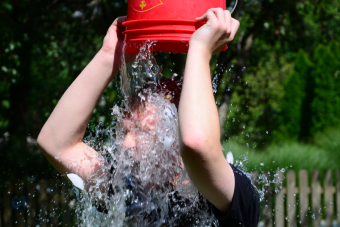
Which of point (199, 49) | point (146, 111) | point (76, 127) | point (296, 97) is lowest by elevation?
point (296, 97)

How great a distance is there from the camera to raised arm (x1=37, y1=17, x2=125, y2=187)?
4.64 ft

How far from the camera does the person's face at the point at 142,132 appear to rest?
1304 millimetres

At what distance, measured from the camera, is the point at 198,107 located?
1.02m

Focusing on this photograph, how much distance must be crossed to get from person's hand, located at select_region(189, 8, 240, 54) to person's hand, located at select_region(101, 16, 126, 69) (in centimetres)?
49

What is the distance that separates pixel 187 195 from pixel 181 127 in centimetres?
36

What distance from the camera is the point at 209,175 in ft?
3.33

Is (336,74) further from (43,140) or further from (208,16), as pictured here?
(43,140)

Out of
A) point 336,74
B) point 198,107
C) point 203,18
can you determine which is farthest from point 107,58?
point 336,74

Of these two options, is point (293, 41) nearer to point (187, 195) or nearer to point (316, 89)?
point (316, 89)

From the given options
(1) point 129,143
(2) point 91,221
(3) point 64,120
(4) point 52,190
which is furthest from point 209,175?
(4) point 52,190

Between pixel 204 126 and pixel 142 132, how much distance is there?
0.38 metres

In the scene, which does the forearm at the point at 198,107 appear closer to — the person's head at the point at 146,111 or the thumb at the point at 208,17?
the thumb at the point at 208,17

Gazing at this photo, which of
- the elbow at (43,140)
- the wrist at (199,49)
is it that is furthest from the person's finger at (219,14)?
the elbow at (43,140)

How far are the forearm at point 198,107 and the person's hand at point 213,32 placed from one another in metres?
0.03
